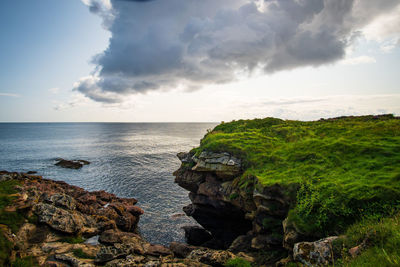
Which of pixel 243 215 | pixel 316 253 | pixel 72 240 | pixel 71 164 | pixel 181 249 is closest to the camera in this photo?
pixel 316 253

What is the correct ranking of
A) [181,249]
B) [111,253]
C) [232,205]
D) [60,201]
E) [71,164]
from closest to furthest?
[111,253], [181,249], [60,201], [232,205], [71,164]

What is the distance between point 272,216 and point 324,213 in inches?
186

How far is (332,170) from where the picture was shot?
13.3m

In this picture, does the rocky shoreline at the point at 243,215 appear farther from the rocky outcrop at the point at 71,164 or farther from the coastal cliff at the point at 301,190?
the rocky outcrop at the point at 71,164

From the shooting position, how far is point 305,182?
13016mm

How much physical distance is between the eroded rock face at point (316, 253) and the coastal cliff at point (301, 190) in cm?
4

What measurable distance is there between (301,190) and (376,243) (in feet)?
18.6

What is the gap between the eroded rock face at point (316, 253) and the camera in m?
7.97

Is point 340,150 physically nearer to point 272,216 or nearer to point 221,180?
point 272,216

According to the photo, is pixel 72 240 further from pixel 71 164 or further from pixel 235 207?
pixel 71 164

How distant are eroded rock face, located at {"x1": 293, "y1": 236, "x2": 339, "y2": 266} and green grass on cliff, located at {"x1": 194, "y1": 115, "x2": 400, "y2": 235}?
1.91 m

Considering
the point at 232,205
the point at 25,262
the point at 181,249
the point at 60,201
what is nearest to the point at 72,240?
the point at 25,262

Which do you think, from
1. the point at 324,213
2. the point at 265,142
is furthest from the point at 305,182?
the point at 265,142

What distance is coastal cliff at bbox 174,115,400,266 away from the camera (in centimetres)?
917
